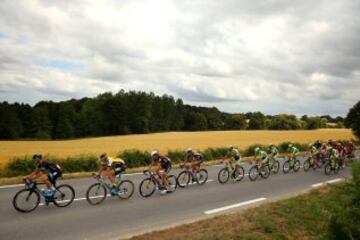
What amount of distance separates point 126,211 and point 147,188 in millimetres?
2346

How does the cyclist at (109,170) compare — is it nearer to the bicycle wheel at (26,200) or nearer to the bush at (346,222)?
the bicycle wheel at (26,200)

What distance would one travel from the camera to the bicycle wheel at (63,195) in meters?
10.7

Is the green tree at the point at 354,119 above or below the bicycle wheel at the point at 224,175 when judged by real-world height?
above

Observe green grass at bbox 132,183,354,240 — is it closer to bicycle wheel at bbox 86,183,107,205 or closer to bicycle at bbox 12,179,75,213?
bicycle wheel at bbox 86,183,107,205

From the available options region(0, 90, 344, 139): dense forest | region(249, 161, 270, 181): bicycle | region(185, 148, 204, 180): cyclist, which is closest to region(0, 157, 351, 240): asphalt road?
region(185, 148, 204, 180): cyclist

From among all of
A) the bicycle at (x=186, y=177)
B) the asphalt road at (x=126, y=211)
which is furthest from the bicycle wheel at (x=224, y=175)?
the bicycle at (x=186, y=177)

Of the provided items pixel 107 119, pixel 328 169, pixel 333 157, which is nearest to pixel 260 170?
pixel 328 169

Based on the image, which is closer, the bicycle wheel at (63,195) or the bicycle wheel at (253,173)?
the bicycle wheel at (63,195)

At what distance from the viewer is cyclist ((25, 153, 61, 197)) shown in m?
10.3

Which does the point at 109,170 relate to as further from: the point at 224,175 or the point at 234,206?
the point at 224,175

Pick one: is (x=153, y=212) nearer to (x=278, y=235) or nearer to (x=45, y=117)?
(x=278, y=235)

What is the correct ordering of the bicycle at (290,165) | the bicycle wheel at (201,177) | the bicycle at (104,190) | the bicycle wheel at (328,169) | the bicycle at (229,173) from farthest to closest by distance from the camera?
the bicycle at (290,165) < the bicycle wheel at (328,169) < the bicycle at (229,173) < the bicycle wheel at (201,177) < the bicycle at (104,190)

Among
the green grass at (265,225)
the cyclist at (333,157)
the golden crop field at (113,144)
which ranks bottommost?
the green grass at (265,225)

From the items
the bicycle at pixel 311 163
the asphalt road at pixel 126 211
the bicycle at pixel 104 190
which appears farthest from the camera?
the bicycle at pixel 311 163
